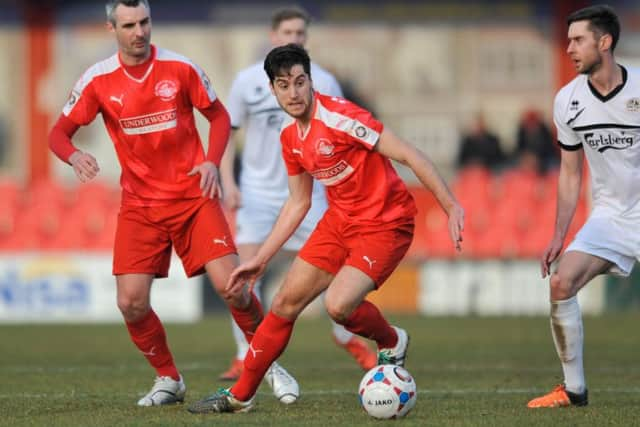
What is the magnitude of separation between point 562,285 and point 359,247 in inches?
49.0

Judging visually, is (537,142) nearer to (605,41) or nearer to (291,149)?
(605,41)

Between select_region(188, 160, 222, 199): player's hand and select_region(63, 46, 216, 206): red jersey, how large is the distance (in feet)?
0.52

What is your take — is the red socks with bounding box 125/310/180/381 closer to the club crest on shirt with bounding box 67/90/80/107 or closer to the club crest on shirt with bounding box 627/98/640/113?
the club crest on shirt with bounding box 67/90/80/107

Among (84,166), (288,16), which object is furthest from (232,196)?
(84,166)

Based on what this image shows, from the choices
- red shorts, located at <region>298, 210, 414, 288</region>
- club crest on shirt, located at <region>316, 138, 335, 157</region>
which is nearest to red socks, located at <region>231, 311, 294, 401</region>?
red shorts, located at <region>298, 210, 414, 288</region>

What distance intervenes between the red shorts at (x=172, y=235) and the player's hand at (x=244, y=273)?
548 mm

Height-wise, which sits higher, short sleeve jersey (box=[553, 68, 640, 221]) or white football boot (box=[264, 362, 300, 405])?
short sleeve jersey (box=[553, 68, 640, 221])

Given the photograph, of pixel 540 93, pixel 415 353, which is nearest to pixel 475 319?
pixel 415 353

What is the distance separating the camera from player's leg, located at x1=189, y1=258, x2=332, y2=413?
25.9 feet

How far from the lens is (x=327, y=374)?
10.9 metres

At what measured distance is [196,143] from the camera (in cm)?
862

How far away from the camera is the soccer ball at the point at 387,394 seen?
7.52 m

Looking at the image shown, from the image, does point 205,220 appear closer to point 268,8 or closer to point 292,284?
point 292,284

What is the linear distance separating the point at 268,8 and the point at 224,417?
652 inches
